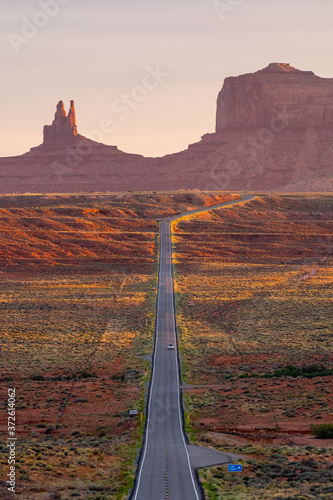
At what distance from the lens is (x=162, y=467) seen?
25.0 meters

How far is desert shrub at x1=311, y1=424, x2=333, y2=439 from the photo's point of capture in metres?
29.3

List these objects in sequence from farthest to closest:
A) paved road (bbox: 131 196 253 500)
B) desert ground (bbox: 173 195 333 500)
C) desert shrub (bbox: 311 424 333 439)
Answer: desert shrub (bbox: 311 424 333 439), desert ground (bbox: 173 195 333 500), paved road (bbox: 131 196 253 500)

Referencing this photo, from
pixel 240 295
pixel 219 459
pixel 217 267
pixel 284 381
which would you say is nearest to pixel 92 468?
pixel 219 459

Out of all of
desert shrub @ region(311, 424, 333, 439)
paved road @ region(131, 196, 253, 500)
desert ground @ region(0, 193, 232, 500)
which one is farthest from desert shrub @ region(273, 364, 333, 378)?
desert shrub @ region(311, 424, 333, 439)

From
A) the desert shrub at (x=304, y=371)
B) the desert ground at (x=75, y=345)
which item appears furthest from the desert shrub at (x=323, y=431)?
the desert shrub at (x=304, y=371)

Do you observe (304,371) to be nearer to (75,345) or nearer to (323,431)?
(323,431)

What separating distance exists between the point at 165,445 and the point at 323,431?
6853 millimetres

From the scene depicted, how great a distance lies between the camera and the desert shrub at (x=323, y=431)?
29.3 metres

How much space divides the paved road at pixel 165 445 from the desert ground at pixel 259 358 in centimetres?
65

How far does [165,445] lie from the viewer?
91.2 feet

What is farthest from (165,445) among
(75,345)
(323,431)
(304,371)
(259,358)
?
(75,345)

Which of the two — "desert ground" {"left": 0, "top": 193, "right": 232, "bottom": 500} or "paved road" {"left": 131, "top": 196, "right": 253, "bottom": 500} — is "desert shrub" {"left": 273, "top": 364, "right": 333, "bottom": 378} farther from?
"desert ground" {"left": 0, "top": 193, "right": 232, "bottom": 500}

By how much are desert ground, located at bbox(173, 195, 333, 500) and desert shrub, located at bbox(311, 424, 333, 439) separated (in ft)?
0.84

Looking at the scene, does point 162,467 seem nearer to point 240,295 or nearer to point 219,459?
point 219,459
